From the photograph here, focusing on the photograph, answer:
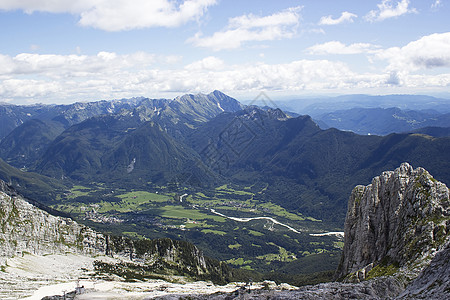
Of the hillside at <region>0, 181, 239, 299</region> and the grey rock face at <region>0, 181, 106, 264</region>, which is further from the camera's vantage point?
the grey rock face at <region>0, 181, 106, 264</region>

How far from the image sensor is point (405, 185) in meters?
96.4

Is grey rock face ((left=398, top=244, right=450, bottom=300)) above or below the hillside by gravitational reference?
above

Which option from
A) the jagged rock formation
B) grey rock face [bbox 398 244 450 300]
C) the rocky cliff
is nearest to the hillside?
the rocky cliff

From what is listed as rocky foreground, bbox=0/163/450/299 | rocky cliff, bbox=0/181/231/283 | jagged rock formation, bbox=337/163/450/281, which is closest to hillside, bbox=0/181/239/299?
rocky cliff, bbox=0/181/231/283

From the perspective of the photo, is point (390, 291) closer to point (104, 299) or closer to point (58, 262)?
point (104, 299)

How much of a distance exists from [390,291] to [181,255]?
13910cm

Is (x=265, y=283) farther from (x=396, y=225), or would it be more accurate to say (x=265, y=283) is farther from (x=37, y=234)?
(x=37, y=234)

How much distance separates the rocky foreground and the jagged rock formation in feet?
0.85

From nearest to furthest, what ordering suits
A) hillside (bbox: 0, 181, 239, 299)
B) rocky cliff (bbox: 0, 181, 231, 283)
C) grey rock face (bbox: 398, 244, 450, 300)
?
grey rock face (bbox: 398, 244, 450, 300)
hillside (bbox: 0, 181, 239, 299)
rocky cliff (bbox: 0, 181, 231, 283)

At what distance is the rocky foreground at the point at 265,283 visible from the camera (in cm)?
6294

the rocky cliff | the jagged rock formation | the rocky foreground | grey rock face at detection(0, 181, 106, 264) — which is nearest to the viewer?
the rocky foreground

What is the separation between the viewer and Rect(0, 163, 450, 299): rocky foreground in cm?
6294

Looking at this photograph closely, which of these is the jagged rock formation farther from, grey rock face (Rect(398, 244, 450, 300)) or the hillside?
the hillside

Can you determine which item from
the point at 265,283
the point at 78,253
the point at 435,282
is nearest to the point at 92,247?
the point at 78,253
